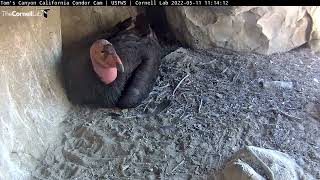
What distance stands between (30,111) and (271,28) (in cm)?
143

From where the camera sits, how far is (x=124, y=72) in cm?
257

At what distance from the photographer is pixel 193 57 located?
288 centimetres

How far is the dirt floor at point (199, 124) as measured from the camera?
6.89 feet

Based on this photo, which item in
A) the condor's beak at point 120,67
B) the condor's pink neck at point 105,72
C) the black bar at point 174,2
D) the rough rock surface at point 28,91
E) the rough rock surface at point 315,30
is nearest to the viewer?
the black bar at point 174,2

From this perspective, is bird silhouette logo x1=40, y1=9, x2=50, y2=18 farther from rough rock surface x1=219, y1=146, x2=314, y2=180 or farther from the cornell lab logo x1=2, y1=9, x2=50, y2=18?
rough rock surface x1=219, y1=146, x2=314, y2=180

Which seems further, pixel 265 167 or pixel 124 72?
pixel 124 72

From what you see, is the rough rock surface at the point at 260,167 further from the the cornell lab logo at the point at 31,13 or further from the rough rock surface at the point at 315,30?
the rough rock surface at the point at 315,30

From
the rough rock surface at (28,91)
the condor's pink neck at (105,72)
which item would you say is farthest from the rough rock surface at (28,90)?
the condor's pink neck at (105,72)

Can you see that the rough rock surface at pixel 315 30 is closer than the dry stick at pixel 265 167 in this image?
No

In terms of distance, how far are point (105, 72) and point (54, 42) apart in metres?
0.29

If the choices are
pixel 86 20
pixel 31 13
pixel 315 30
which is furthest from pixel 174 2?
pixel 315 30

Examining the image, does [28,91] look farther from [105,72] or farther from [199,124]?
[199,124]

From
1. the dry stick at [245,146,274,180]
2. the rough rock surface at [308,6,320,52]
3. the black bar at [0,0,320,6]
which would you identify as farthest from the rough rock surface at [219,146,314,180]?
the rough rock surface at [308,6,320,52]

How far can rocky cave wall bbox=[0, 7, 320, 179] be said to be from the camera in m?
2.02
